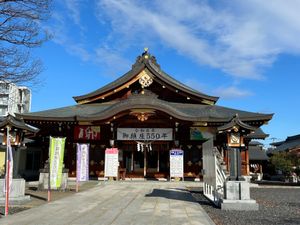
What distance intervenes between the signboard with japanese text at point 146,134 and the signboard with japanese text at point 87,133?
5.05ft

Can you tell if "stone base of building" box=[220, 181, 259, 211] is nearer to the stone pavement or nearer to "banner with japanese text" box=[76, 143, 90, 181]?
the stone pavement

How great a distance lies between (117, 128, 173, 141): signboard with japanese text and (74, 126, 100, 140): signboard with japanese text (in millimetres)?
1540

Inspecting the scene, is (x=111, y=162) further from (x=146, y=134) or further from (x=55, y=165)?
(x=55, y=165)

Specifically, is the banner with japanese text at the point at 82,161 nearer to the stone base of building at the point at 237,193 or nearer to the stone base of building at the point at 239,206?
the stone base of building at the point at 237,193

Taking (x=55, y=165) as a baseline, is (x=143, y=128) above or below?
above

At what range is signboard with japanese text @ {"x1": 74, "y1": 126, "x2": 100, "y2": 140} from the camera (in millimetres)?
22484

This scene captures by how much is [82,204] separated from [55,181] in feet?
10.6

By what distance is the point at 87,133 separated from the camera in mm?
22562

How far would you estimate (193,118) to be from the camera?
20.9 m

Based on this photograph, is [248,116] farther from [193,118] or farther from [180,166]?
[180,166]

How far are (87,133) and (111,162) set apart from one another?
275 cm

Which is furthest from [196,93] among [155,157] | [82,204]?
[82,204]

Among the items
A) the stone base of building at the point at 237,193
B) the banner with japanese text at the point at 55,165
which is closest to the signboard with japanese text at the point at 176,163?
the banner with japanese text at the point at 55,165

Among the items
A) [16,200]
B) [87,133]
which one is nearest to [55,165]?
[16,200]
